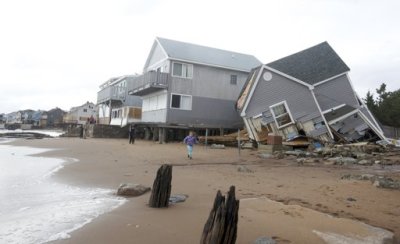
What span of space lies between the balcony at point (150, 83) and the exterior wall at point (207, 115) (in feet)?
7.22

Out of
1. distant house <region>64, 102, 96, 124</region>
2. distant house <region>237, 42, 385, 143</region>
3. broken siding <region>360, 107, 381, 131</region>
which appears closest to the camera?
distant house <region>237, 42, 385, 143</region>

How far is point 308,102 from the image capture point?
2478 cm

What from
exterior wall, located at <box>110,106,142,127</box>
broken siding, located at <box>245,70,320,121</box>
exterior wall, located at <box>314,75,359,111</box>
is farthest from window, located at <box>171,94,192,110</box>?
exterior wall, located at <box>314,75,359,111</box>

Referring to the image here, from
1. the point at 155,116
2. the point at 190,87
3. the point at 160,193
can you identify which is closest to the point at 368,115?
the point at 190,87

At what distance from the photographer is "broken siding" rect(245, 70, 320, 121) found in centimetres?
2468

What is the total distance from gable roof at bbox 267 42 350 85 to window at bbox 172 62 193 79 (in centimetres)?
822

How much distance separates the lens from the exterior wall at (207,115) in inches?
1266

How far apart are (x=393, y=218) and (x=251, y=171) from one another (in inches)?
257

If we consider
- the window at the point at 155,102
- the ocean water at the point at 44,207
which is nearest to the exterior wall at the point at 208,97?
the window at the point at 155,102

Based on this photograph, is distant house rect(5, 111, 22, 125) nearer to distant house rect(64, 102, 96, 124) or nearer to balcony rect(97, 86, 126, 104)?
distant house rect(64, 102, 96, 124)

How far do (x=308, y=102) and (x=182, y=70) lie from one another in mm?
12122

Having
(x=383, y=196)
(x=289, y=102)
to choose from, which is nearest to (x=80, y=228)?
(x=383, y=196)

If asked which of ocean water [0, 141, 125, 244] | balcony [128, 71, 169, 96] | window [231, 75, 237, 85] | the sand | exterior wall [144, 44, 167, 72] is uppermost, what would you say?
exterior wall [144, 44, 167, 72]

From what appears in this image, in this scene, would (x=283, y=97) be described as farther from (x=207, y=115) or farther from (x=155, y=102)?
(x=155, y=102)
